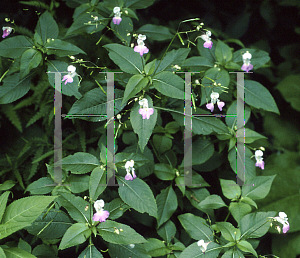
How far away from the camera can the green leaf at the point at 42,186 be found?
157 cm

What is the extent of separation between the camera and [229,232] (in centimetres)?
155

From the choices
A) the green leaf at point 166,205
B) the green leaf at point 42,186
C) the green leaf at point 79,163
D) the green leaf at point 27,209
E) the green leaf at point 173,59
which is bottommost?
the green leaf at point 166,205

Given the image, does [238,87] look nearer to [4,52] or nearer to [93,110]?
[93,110]

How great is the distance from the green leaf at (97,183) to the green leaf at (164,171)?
1.30ft

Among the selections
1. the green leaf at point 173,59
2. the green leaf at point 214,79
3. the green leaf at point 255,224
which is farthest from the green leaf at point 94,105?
the green leaf at point 255,224

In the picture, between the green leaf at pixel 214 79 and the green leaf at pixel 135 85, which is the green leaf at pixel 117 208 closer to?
the green leaf at pixel 135 85

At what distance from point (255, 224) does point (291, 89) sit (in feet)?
4.77

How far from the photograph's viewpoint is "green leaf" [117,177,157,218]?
57.4 inches

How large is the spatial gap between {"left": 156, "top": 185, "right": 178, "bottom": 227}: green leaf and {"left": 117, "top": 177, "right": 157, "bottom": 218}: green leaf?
249mm

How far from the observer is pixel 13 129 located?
7.12ft

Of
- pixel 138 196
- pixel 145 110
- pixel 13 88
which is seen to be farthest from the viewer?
pixel 13 88

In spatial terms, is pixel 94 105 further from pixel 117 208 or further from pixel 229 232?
pixel 229 232

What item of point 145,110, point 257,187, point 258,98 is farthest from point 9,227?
point 258,98

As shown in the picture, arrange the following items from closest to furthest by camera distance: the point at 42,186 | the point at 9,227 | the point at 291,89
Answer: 1. the point at 9,227
2. the point at 42,186
3. the point at 291,89
